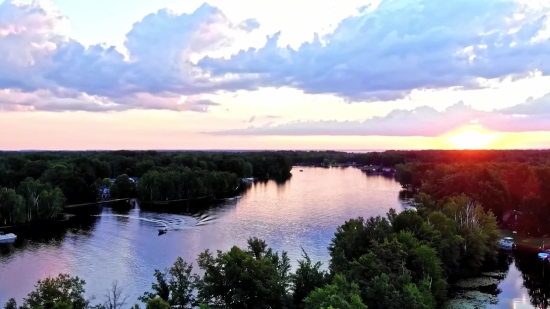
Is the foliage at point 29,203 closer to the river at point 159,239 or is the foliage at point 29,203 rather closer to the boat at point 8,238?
the river at point 159,239

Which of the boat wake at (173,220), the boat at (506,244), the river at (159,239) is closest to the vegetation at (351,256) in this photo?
the river at (159,239)

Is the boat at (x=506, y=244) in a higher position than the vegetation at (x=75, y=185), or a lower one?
lower

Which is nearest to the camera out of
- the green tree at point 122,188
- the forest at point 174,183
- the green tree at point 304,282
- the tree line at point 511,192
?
the green tree at point 304,282

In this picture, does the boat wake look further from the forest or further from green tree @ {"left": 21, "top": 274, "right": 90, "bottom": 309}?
green tree @ {"left": 21, "top": 274, "right": 90, "bottom": 309}

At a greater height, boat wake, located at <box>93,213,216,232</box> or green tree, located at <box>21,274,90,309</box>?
green tree, located at <box>21,274,90,309</box>

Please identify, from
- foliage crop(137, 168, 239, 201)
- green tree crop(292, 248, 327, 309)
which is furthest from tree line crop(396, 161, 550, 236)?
foliage crop(137, 168, 239, 201)

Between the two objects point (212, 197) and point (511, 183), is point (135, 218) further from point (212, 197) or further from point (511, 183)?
point (511, 183)
